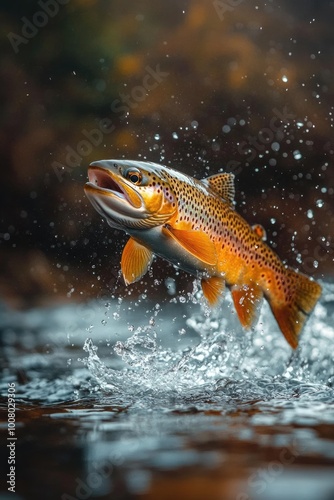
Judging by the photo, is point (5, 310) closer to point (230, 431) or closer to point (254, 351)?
point (254, 351)

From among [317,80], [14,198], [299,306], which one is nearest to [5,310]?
[14,198]
